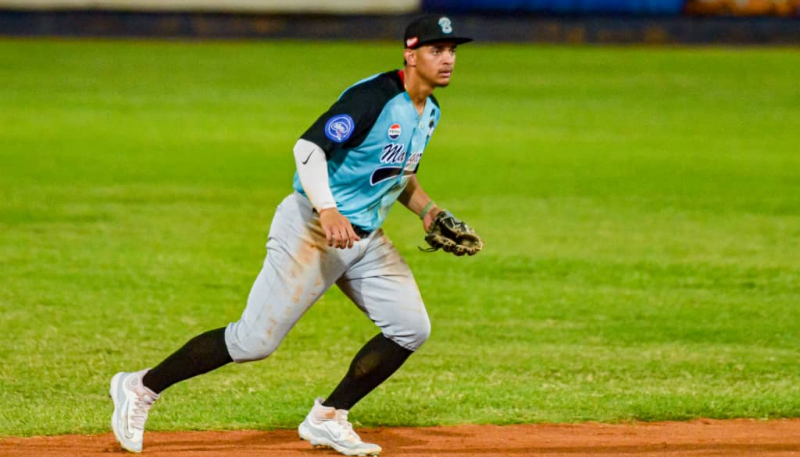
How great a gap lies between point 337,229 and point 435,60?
34.5 inches

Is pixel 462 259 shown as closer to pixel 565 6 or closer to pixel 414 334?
pixel 414 334

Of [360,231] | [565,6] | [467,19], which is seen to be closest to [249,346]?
[360,231]

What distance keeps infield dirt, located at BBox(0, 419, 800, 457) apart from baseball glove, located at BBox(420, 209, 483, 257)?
3.14ft

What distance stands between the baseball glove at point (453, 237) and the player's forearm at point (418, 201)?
0.25ft

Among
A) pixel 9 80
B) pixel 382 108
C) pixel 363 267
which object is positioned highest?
pixel 382 108

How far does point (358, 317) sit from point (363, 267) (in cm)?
360

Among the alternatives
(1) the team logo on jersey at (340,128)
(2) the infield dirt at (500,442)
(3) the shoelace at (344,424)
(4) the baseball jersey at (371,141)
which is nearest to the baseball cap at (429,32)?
(4) the baseball jersey at (371,141)

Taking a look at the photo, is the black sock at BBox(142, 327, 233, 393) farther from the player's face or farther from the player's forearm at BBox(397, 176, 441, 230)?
the player's face

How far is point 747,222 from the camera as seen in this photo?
13.6 metres

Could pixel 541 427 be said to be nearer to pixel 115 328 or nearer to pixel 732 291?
pixel 115 328

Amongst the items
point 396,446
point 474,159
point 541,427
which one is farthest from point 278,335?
point 474,159

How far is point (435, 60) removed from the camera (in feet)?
18.4

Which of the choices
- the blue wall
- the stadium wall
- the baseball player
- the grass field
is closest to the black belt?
the baseball player

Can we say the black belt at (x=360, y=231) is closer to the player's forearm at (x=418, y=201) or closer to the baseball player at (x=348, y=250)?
the baseball player at (x=348, y=250)
